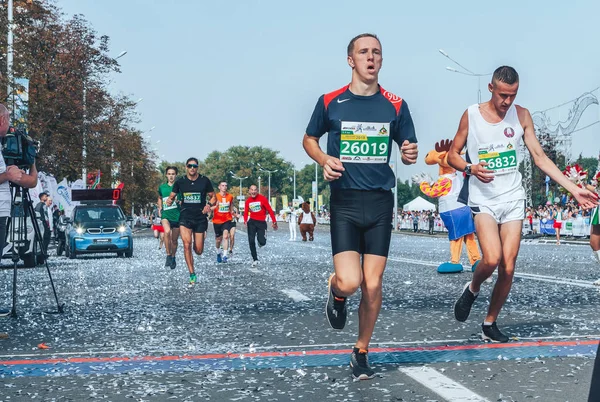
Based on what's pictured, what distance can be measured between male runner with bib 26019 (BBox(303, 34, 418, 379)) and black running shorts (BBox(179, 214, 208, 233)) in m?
9.08

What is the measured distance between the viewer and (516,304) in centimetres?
1017

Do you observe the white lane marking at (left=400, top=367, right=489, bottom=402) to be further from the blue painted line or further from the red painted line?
the red painted line

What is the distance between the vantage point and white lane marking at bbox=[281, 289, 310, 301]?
11508 mm

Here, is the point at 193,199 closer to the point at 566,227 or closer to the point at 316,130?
the point at 316,130

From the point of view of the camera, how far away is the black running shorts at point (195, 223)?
15.1 m

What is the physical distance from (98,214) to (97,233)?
4.61ft

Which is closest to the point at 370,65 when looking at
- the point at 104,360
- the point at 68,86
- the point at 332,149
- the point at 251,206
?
the point at 332,149

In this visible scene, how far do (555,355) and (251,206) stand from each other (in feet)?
49.8

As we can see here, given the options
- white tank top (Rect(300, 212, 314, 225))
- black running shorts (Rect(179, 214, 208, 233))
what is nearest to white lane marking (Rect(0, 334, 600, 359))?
black running shorts (Rect(179, 214, 208, 233))

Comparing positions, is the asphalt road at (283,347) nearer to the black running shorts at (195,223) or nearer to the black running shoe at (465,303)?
the black running shoe at (465,303)

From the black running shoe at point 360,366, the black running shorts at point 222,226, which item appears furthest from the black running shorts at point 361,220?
the black running shorts at point 222,226

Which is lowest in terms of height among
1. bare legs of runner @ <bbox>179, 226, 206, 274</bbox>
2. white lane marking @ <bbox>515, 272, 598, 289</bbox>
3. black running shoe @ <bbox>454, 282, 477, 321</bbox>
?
white lane marking @ <bbox>515, 272, 598, 289</bbox>

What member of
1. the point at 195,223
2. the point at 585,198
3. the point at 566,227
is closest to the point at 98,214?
the point at 195,223

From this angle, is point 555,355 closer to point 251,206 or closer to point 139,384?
point 139,384
